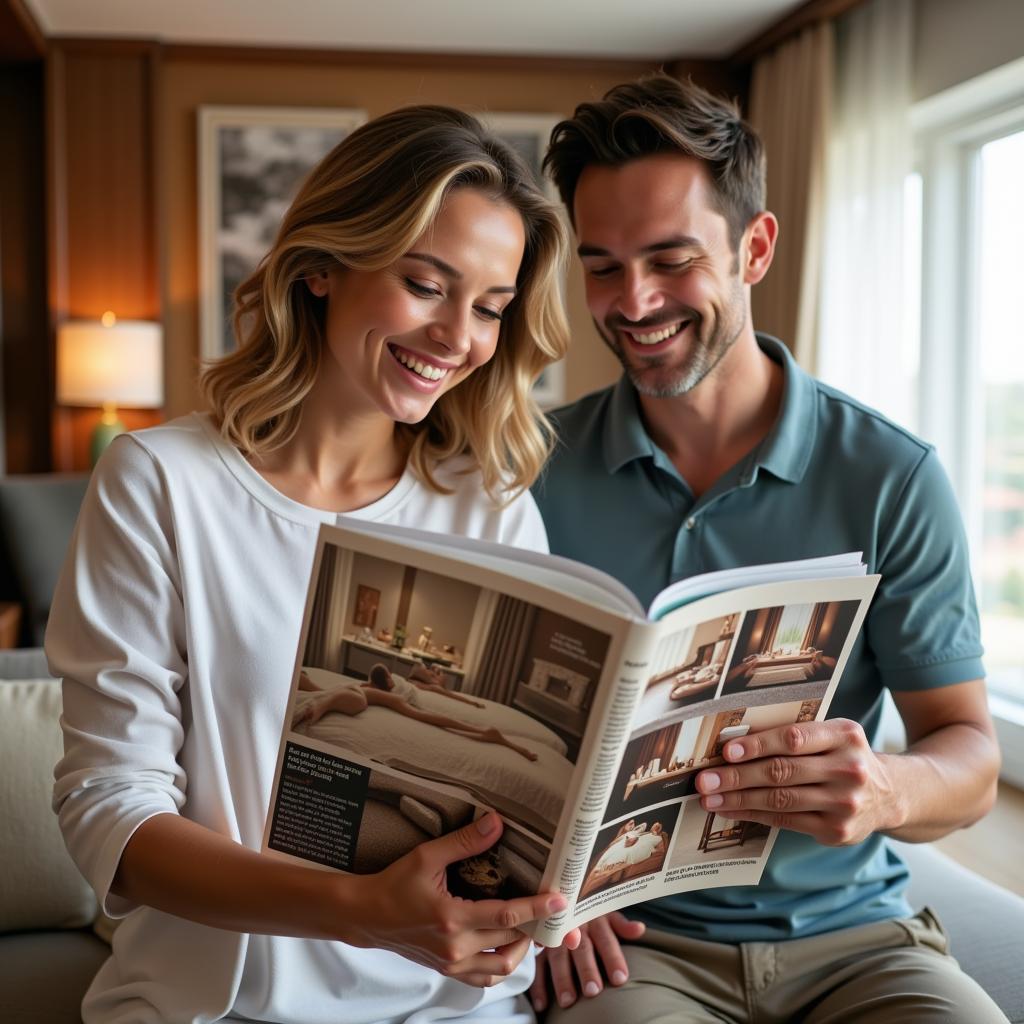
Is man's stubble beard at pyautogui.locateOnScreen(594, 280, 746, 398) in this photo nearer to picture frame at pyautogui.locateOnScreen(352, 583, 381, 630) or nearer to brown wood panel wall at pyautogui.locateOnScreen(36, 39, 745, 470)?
picture frame at pyautogui.locateOnScreen(352, 583, 381, 630)

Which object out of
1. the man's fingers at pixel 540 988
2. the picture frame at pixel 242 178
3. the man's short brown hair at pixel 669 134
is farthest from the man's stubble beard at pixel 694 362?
the picture frame at pixel 242 178

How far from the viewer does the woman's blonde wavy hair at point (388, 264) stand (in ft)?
4.25

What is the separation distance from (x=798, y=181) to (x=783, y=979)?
3915mm

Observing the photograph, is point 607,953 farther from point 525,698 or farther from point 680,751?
point 525,698

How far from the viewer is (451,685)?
94cm

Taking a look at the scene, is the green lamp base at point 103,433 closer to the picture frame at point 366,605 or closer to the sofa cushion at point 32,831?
the sofa cushion at point 32,831

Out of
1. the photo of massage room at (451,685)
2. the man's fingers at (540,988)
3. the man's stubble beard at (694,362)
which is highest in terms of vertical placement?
the man's stubble beard at (694,362)

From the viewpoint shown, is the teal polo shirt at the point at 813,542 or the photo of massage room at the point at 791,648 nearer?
the photo of massage room at the point at 791,648

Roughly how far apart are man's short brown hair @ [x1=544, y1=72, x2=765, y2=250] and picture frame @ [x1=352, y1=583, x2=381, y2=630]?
0.95m

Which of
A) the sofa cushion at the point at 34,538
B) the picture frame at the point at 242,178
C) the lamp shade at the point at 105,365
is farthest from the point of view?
the picture frame at the point at 242,178

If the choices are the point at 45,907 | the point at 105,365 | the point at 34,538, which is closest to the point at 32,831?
the point at 45,907

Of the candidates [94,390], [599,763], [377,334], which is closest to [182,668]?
[377,334]

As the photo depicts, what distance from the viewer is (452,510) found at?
1442 millimetres

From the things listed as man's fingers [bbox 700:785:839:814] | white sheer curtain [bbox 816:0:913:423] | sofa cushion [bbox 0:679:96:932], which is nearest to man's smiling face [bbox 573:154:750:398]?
man's fingers [bbox 700:785:839:814]
